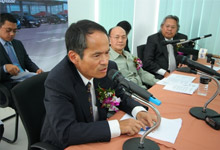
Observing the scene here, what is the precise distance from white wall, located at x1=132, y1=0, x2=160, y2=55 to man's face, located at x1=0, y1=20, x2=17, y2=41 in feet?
7.14

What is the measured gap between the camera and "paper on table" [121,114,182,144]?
3.30 feet

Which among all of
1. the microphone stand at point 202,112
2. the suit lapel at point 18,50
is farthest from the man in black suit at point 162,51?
the suit lapel at point 18,50

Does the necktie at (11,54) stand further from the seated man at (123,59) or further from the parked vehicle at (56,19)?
the seated man at (123,59)

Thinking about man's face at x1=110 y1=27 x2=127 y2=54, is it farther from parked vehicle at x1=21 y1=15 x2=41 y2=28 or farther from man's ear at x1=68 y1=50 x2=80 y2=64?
parked vehicle at x1=21 y1=15 x2=41 y2=28

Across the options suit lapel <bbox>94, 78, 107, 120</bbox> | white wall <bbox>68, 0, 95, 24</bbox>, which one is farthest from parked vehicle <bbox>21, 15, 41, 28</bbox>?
suit lapel <bbox>94, 78, 107, 120</bbox>

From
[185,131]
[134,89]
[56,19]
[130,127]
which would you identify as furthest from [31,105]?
[56,19]

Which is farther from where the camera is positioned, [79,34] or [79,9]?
[79,9]

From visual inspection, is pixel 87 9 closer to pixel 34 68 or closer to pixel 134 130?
pixel 34 68

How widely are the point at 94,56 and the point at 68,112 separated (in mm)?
328

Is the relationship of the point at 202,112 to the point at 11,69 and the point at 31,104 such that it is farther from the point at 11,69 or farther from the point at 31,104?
the point at 11,69

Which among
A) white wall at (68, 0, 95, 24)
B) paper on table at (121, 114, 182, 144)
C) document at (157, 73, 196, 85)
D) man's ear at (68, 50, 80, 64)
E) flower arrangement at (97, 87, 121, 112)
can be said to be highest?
white wall at (68, 0, 95, 24)

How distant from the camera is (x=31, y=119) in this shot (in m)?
1.19

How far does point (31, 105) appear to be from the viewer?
47.6 inches

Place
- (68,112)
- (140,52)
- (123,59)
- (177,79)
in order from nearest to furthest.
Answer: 1. (68,112)
2. (177,79)
3. (123,59)
4. (140,52)
